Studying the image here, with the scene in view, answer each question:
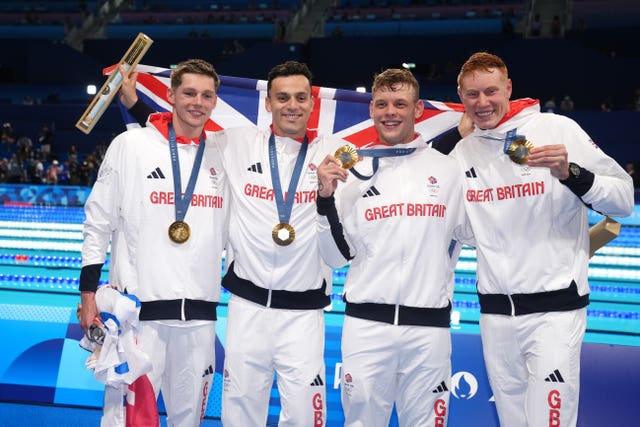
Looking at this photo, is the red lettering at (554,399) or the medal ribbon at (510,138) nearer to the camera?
the red lettering at (554,399)

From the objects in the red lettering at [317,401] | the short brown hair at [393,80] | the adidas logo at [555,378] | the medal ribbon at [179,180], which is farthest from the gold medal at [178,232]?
the adidas logo at [555,378]

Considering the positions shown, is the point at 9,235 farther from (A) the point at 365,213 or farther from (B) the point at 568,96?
(B) the point at 568,96

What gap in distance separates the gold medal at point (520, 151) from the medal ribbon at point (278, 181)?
893mm

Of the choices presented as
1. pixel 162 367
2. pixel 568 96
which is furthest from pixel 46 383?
pixel 568 96

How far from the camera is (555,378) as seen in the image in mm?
2742

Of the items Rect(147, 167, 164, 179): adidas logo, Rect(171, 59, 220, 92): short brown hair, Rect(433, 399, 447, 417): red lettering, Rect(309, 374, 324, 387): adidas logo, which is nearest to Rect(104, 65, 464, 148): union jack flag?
A: Rect(171, 59, 220, 92): short brown hair

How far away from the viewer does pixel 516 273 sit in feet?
9.38

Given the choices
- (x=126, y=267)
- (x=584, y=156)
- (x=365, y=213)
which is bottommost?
(x=126, y=267)

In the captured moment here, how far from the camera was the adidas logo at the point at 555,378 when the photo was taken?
274 cm

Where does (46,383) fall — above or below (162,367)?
below

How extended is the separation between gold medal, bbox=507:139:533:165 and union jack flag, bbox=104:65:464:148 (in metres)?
1.43

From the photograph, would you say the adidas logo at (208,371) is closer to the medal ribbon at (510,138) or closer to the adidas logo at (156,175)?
the adidas logo at (156,175)

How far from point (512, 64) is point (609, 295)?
1179 cm

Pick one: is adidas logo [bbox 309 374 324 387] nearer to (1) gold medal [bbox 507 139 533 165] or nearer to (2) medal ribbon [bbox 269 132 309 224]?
(2) medal ribbon [bbox 269 132 309 224]
